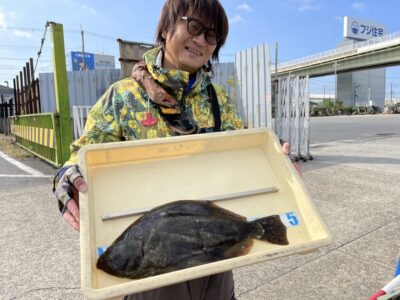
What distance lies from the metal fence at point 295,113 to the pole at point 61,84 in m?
4.56

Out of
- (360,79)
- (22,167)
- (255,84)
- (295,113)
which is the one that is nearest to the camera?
(255,84)

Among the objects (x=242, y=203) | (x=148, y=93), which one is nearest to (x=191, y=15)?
(x=148, y=93)

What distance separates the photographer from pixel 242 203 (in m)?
1.29

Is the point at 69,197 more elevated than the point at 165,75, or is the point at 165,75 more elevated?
the point at 165,75

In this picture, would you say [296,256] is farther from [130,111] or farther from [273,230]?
[130,111]

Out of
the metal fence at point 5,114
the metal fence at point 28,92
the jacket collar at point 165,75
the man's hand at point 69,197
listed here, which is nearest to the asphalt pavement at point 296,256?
the man's hand at point 69,197

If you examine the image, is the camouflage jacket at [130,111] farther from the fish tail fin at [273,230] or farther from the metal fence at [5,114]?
the metal fence at [5,114]

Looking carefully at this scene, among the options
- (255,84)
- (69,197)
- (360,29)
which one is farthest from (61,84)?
(360,29)

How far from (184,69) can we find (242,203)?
666 millimetres

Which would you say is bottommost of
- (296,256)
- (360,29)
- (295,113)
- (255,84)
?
(296,256)

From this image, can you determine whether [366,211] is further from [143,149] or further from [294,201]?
[143,149]

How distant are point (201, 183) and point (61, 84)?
5737 mm

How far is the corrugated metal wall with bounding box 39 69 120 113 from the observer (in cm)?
1024

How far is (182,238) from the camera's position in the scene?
1151 mm
